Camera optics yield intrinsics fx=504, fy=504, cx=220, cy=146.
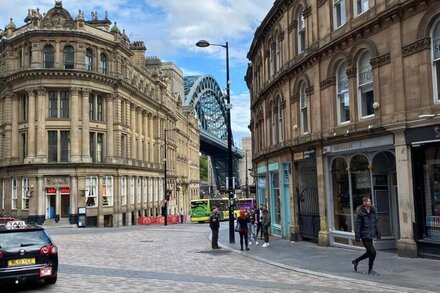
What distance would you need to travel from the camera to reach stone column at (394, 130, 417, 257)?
1529cm

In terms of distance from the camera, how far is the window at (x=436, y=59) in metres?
14.6

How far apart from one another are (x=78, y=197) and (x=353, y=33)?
131 ft

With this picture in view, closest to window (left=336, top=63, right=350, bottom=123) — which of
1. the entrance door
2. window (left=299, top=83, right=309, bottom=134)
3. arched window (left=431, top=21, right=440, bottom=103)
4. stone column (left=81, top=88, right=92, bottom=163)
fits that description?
the entrance door

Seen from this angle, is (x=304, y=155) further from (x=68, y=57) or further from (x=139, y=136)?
(x=139, y=136)

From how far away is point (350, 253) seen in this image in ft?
57.7

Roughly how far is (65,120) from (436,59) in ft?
144

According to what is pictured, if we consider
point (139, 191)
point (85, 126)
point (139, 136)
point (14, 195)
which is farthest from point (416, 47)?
point (139, 136)

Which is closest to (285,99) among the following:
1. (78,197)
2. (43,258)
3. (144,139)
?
(43,258)

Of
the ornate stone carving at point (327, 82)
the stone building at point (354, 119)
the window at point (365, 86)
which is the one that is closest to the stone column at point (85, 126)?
the stone building at point (354, 119)

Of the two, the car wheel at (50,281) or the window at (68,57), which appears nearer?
the car wheel at (50,281)

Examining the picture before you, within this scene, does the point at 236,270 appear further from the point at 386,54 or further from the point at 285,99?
the point at 285,99

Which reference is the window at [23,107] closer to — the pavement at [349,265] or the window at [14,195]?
the window at [14,195]

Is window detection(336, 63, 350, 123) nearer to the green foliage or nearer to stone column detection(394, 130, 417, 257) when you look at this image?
stone column detection(394, 130, 417, 257)

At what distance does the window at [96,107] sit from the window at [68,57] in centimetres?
396
